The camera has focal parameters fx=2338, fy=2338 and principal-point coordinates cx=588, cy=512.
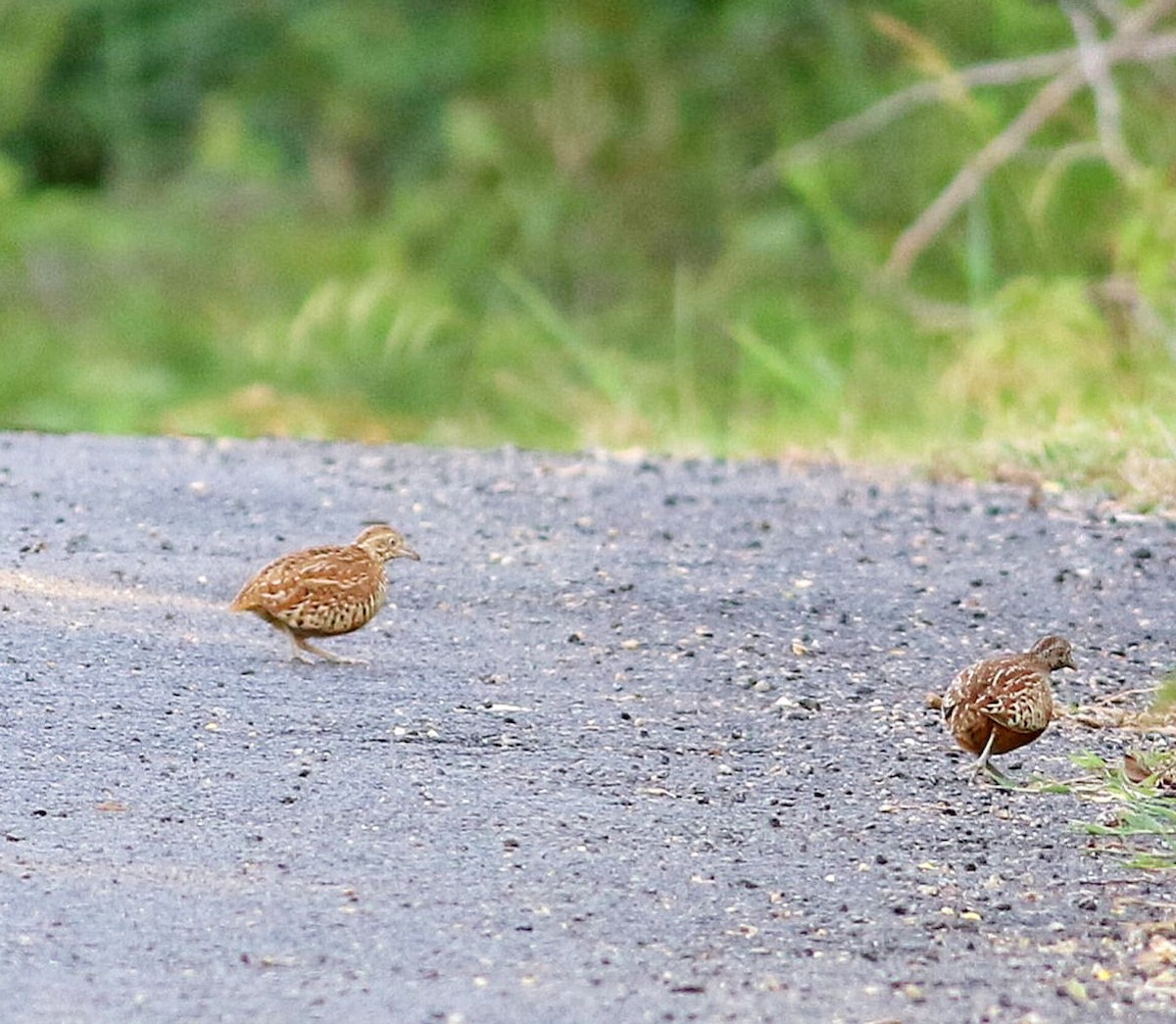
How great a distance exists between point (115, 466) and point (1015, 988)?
4474mm

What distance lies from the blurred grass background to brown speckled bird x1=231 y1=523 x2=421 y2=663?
5.50 meters

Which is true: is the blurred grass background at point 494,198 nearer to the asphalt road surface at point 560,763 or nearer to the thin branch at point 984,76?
the thin branch at point 984,76

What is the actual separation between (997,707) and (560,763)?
32.8 inches

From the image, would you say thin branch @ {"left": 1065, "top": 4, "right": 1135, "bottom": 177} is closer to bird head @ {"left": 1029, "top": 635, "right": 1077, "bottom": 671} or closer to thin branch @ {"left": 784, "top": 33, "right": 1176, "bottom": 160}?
thin branch @ {"left": 784, "top": 33, "right": 1176, "bottom": 160}

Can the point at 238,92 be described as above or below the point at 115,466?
above

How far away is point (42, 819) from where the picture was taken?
4.00m

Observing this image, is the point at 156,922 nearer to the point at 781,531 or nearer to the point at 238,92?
the point at 781,531

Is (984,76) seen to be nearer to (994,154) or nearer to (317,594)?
(994,154)

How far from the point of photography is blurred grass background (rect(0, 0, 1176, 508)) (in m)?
12.4

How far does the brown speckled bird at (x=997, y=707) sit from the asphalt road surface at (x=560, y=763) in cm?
→ 10

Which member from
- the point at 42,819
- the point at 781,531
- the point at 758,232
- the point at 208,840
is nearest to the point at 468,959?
the point at 208,840

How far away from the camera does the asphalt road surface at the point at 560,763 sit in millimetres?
3408

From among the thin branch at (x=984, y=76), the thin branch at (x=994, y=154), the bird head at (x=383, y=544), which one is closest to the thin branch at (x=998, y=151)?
the thin branch at (x=994, y=154)

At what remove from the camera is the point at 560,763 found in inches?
177
